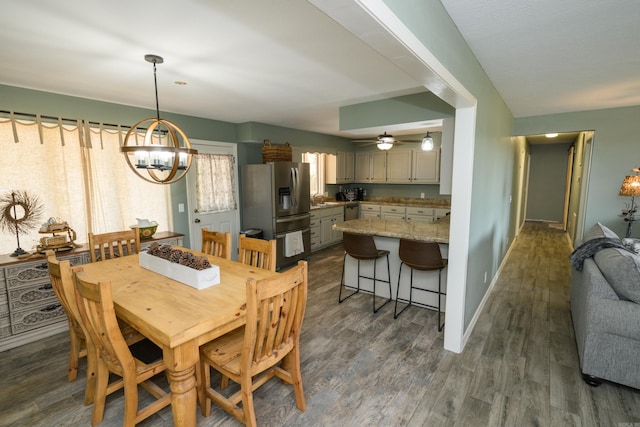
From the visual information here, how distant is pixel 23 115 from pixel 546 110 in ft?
20.0

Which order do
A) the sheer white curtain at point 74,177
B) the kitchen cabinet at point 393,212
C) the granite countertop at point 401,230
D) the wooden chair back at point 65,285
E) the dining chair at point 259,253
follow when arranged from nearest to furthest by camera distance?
1. the wooden chair back at point 65,285
2. the dining chair at point 259,253
3. the sheer white curtain at point 74,177
4. the granite countertop at point 401,230
5. the kitchen cabinet at point 393,212

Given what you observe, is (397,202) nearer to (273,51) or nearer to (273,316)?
(273,51)

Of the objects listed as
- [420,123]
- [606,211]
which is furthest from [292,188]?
[606,211]

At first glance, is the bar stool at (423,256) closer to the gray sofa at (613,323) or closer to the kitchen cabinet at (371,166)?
the gray sofa at (613,323)

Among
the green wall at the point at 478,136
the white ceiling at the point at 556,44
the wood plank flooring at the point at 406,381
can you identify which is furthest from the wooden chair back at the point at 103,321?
the white ceiling at the point at 556,44

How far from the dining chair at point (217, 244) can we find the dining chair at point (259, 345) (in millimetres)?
983

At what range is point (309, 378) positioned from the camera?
221cm

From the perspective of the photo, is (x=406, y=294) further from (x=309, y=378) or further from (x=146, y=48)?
(x=146, y=48)

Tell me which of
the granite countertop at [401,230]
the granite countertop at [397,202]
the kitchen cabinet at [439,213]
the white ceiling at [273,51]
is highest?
the white ceiling at [273,51]

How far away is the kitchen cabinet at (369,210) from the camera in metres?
6.69

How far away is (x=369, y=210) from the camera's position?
6824mm

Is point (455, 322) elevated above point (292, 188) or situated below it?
below

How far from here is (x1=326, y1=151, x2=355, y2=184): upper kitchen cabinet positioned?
678cm

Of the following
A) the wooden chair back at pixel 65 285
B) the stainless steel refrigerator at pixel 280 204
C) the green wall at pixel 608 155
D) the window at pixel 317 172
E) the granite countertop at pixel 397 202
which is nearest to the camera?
the wooden chair back at pixel 65 285
